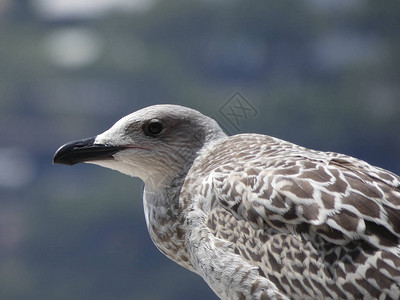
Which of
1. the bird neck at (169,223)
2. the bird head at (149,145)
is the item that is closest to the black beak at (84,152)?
the bird head at (149,145)

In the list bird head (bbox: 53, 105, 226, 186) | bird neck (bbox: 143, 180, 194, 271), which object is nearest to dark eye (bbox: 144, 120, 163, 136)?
bird head (bbox: 53, 105, 226, 186)

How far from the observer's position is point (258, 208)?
1.11m

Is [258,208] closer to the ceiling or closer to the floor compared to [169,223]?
closer to the ceiling

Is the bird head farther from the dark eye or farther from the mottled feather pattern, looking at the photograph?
the mottled feather pattern

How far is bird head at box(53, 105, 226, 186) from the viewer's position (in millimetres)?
1330

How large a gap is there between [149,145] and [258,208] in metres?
0.32

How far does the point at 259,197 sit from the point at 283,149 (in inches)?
7.7

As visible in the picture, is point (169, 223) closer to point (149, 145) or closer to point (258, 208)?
point (149, 145)

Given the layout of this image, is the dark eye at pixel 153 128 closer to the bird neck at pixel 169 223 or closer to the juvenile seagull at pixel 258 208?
the juvenile seagull at pixel 258 208

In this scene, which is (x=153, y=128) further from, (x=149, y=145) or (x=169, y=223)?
(x=169, y=223)

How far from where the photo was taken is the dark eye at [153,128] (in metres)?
1.35

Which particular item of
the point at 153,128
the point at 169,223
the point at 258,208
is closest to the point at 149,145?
the point at 153,128

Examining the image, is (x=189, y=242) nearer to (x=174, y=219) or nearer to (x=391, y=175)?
(x=174, y=219)

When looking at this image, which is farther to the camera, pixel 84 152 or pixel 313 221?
pixel 84 152
